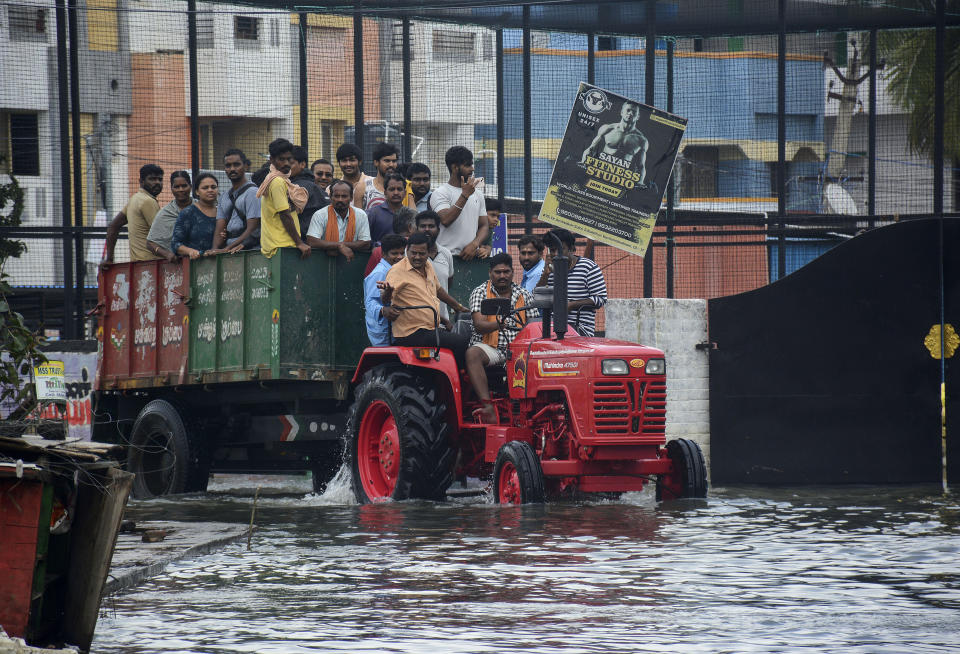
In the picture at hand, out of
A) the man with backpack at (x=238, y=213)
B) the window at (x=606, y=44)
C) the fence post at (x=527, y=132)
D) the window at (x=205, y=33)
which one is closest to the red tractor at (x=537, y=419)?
the man with backpack at (x=238, y=213)

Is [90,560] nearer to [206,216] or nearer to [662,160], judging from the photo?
[206,216]

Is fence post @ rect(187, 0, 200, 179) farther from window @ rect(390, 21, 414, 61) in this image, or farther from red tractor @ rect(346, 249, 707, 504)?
red tractor @ rect(346, 249, 707, 504)

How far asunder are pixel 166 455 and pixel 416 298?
3838 millimetres

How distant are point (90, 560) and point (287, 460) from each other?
8668 millimetres

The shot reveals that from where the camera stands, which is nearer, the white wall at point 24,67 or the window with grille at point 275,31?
the white wall at point 24,67

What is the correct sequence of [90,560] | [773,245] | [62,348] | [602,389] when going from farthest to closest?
[62,348] → [773,245] → [602,389] → [90,560]

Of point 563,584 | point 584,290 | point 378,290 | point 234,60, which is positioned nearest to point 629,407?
point 584,290

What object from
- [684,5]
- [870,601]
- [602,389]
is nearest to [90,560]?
[870,601]

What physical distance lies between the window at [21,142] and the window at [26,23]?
138 centimetres

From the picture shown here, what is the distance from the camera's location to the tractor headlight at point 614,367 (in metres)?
11.9

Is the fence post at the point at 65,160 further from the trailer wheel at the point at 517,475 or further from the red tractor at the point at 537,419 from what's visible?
the trailer wheel at the point at 517,475

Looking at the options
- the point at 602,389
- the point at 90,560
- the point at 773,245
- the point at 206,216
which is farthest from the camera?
the point at 773,245

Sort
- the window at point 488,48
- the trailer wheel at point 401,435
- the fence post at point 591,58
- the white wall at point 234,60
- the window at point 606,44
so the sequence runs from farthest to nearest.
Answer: the window at point 606,44, the window at point 488,48, the fence post at point 591,58, the white wall at point 234,60, the trailer wheel at point 401,435

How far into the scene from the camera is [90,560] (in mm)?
6141
